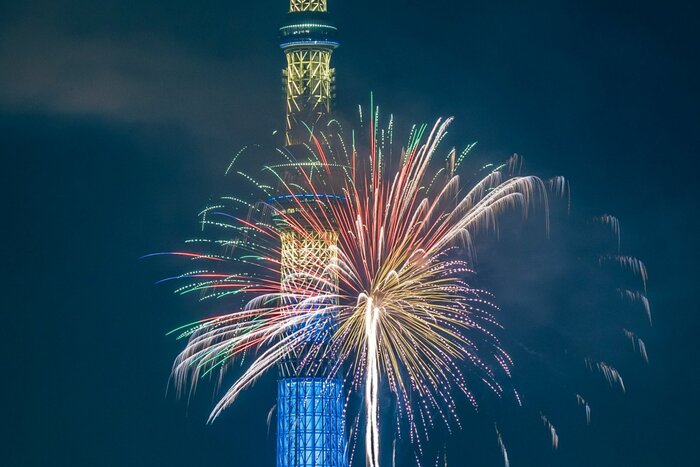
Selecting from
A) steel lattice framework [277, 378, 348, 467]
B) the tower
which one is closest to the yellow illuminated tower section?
the tower

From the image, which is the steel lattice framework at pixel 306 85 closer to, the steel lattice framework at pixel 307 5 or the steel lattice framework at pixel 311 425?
the steel lattice framework at pixel 307 5

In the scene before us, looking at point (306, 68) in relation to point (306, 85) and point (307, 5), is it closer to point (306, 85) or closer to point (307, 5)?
point (306, 85)

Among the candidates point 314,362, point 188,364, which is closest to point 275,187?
point 314,362

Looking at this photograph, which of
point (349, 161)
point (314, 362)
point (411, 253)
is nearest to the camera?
point (411, 253)

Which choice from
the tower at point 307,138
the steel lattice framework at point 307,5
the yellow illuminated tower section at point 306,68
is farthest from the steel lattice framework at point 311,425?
the steel lattice framework at point 307,5

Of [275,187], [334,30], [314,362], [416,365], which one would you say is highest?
[334,30]

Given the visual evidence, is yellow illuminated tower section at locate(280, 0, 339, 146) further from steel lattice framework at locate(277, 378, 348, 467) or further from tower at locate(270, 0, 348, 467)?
steel lattice framework at locate(277, 378, 348, 467)

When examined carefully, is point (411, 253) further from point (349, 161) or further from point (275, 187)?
point (275, 187)

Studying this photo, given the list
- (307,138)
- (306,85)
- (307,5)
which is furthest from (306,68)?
(307,138)
